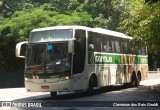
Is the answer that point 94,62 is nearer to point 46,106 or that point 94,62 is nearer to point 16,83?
point 46,106

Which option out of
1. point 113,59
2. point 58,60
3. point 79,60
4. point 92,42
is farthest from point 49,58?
point 113,59

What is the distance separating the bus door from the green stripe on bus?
74 cm

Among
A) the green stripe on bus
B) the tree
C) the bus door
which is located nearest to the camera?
the bus door

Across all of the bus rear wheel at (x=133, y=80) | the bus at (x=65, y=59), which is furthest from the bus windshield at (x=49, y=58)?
the bus rear wheel at (x=133, y=80)

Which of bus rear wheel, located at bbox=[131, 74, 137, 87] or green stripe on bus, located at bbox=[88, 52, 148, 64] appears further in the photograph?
bus rear wheel, located at bbox=[131, 74, 137, 87]

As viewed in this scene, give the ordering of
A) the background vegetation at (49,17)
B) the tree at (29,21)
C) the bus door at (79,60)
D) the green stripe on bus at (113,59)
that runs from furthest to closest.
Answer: the background vegetation at (49,17) < the tree at (29,21) < the green stripe on bus at (113,59) < the bus door at (79,60)

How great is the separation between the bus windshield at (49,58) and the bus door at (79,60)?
52 centimetres

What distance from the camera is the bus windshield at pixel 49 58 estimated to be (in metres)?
16.3

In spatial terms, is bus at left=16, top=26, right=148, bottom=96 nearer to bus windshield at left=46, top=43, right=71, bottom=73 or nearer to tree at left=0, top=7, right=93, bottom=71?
bus windshield at left=46, top=43, right=71, bottom=73

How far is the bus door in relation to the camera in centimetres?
1670

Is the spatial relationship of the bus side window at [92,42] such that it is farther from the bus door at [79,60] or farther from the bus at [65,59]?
the bus door at [79,60]

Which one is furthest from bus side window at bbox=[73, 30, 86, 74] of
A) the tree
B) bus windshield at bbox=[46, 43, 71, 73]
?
the tree

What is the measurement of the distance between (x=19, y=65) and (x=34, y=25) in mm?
6749

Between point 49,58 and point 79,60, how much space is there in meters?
1.49
